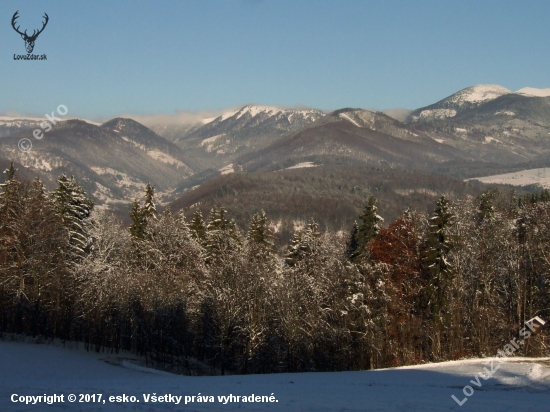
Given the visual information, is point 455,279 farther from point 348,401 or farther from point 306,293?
point 348,401

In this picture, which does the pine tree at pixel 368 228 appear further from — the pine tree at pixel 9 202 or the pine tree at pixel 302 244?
the pine tree at pixel 9 202

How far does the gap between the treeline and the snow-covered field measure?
8.61 metres

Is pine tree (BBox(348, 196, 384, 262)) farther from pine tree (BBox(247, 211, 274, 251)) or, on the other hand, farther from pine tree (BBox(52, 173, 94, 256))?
pine tree (BBox(52, 173, 94, 256))

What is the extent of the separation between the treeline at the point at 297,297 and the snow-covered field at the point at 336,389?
339 inches

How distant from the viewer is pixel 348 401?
19812 millimetres

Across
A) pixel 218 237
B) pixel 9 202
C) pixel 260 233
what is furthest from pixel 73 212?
pixel 260 233

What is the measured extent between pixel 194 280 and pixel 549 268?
2659 centimetres

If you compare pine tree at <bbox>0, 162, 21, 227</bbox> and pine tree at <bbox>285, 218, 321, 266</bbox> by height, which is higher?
pine tree at <bbox>0, 162, 21, 227</bbox>

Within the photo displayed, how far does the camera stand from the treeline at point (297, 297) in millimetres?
36281

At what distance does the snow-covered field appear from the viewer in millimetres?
18625

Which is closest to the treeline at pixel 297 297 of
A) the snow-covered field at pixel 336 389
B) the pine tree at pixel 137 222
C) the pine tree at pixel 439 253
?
the pine tree at pixel 439 253

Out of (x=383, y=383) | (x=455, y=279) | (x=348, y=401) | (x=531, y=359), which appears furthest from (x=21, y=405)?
(x=455, y=279)

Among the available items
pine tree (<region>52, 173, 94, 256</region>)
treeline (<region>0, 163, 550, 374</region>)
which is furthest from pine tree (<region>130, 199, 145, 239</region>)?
treeline (<region>0, 163, 550, 374</region>)

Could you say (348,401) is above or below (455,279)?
below
